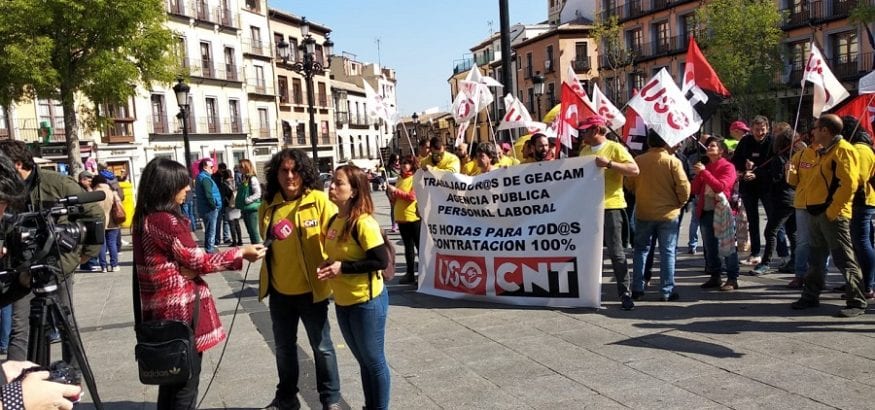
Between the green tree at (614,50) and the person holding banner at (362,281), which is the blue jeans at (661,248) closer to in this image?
the person holding banner at (362,281)

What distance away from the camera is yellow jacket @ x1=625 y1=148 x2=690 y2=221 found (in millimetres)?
6227

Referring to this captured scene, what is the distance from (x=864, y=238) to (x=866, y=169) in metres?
0.58

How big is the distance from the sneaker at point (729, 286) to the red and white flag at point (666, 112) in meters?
1.59

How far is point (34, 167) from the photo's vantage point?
4316mm

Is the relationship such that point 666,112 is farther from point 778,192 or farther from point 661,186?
point 778,192

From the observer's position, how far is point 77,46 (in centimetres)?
1789

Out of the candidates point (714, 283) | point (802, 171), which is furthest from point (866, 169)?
point (714, 283)

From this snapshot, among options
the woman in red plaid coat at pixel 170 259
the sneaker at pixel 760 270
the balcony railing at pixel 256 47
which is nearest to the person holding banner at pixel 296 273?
the woman in red plaid coat at pixel 170 259

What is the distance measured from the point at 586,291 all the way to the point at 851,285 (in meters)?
2.12

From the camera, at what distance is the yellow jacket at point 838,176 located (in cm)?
536

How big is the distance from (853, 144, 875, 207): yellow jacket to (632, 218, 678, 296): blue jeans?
153 centimetres

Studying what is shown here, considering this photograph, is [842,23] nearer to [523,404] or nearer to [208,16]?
[208,16]

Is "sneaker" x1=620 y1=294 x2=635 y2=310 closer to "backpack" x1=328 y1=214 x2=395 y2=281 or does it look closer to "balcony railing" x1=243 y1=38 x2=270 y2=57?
"backpack" x1=328 y1=214 x2=395 y2=281

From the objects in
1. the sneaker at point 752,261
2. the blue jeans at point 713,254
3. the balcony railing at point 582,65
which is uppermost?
the balcony railing at point 582,65
